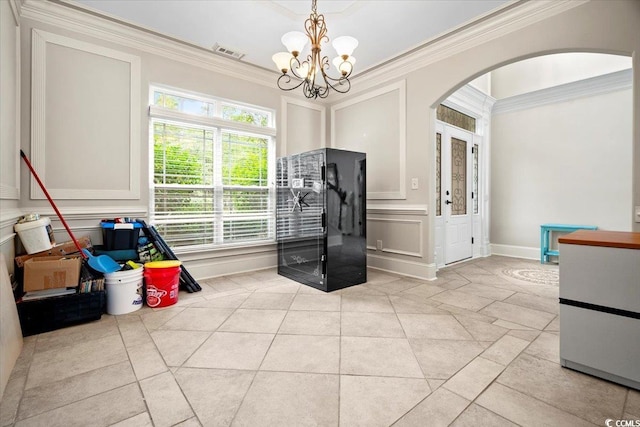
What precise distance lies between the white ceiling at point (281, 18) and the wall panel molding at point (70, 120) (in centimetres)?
39

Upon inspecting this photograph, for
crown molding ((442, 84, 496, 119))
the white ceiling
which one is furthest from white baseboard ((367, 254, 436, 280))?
the white ceiling

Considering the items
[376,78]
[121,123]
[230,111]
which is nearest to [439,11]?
[376,78]

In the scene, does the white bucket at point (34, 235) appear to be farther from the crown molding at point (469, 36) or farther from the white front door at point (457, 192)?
the white front door at point (457, 192)

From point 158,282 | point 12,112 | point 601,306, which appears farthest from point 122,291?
point 601,306

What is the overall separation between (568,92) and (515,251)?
9.24ft

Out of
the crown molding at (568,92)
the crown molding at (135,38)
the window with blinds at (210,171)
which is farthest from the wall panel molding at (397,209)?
the crown molding at (568,92)

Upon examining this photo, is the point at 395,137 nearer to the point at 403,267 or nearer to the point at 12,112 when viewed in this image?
the point at 403,267

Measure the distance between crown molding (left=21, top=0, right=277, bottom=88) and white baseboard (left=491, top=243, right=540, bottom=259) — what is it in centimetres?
512

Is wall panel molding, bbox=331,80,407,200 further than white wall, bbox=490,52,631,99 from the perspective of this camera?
No

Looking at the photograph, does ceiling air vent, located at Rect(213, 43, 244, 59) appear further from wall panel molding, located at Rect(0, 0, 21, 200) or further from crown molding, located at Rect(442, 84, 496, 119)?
crown molding, located at Rect(442, 84, 496, 119)

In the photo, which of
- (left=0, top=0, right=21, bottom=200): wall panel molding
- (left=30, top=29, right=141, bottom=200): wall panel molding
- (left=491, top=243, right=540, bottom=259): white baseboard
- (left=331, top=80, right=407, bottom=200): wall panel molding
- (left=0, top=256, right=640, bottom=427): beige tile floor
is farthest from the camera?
(left=491, top=243, right=540, bottom=259): white baseboard

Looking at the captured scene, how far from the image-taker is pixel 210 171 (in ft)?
12.5

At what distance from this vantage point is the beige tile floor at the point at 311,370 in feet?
4.52

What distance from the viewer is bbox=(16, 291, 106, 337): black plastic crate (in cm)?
221
